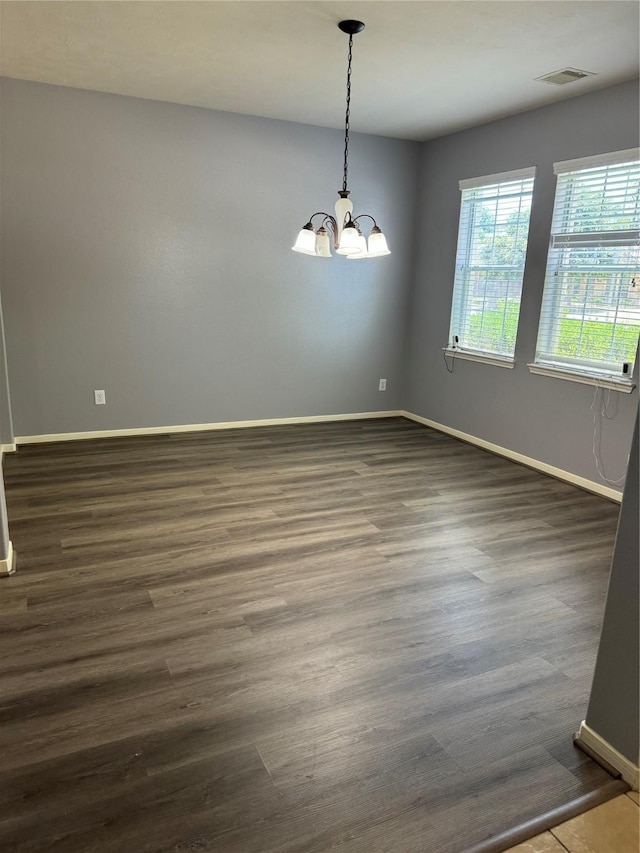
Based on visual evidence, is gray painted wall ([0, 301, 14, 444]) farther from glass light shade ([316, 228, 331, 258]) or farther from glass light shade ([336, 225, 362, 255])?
glass light shade ([336, 225, 362, 255])

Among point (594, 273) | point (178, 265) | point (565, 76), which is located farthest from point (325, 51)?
point (594, 273)

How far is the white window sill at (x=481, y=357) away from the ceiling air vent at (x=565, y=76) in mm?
1997

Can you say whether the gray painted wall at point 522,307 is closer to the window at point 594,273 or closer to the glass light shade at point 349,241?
the window at point 594,273

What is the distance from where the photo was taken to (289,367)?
5609mm

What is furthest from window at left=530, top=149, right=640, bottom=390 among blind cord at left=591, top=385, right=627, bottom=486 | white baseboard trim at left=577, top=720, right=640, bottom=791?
white baseboard trim at left=577, top=720, right=640, bottom=791

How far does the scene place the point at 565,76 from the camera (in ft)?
12.0

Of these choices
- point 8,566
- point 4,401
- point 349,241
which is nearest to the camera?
point 8,566

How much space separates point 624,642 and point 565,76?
3.56m

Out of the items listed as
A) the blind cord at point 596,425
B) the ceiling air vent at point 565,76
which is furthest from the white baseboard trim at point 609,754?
the ceiling air vent at point 565,76

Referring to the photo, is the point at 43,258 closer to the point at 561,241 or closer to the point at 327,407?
the point at 327,407

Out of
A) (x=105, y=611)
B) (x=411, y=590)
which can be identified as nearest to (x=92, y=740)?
(x=105, y=611)

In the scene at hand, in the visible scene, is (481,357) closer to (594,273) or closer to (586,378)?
(586,378)

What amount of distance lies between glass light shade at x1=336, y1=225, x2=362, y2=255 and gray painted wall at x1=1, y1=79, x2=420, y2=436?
2.18 meters

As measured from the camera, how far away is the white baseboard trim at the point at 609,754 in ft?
5.48
